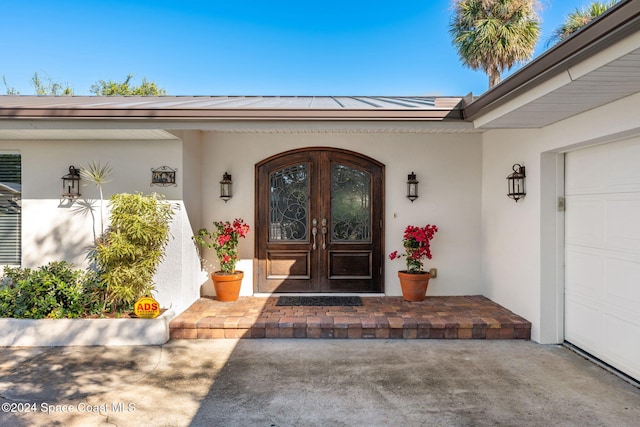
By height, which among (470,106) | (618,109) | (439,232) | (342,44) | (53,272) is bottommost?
(53,272)

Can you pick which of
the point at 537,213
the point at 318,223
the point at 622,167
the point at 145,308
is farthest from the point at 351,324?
the point at 622,167

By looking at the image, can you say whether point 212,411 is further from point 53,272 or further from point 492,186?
point 492,186

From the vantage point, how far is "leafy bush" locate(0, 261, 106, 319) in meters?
4.01

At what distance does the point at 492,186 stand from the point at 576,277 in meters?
1.71

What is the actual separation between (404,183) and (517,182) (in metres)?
1.56

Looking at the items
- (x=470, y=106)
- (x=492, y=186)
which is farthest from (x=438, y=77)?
(x=470, y=106)

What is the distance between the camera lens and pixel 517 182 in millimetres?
4391

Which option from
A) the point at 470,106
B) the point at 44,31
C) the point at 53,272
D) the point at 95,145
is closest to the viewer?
the point at 470,106

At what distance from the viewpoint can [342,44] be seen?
1350 centimetres

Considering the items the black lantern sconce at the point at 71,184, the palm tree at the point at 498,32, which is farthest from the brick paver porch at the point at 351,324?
the palm tree at the point at 498,32

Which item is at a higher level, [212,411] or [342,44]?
[342,44]

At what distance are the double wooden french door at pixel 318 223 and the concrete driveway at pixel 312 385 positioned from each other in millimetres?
1600

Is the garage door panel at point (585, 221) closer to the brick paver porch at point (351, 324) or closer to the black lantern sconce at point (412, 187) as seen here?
the brick paver porch at point (351, 324)

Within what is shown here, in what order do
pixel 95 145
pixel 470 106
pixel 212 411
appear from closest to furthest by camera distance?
pixel 212 411
pixel 470 106
pixel 95 145
